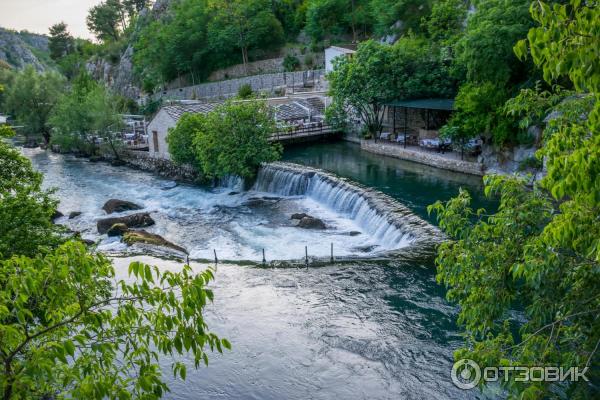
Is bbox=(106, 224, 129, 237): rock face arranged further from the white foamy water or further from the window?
the window

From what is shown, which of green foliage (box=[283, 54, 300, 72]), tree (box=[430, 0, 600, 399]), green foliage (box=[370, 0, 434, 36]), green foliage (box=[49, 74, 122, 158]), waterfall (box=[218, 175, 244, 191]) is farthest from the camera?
green foliage (box=[283, 54, 300, 72])

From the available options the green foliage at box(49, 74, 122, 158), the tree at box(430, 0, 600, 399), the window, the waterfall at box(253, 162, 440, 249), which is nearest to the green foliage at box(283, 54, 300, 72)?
the green foliage at box(49, 74, 122, 158)

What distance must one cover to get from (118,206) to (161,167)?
1015 centimetres

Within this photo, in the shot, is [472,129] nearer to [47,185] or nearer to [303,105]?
[303,105]

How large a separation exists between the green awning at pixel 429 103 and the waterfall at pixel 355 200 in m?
9.26

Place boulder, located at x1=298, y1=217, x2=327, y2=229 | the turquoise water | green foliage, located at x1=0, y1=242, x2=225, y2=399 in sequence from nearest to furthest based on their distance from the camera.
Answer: green foliage, located at x1=0, y1=242, x2=225, y2=399 → boulder, located at x1=298, y1=217, x2=327, y2=229 → the turquoise water

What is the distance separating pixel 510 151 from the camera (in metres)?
29.9

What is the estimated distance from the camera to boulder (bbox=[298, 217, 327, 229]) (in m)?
25.3

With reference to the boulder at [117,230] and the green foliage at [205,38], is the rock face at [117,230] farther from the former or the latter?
the green foliage at [205,38]

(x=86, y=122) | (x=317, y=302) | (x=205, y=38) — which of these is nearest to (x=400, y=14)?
(x=205, y=38)

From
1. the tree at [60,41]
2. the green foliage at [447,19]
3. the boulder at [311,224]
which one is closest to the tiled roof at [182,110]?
the boulder at [311,224]

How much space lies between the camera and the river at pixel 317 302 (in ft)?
42.3

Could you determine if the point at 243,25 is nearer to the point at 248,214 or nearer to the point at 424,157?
the point at 424,157

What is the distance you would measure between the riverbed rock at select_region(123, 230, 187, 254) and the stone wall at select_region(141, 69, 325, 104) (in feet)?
126
